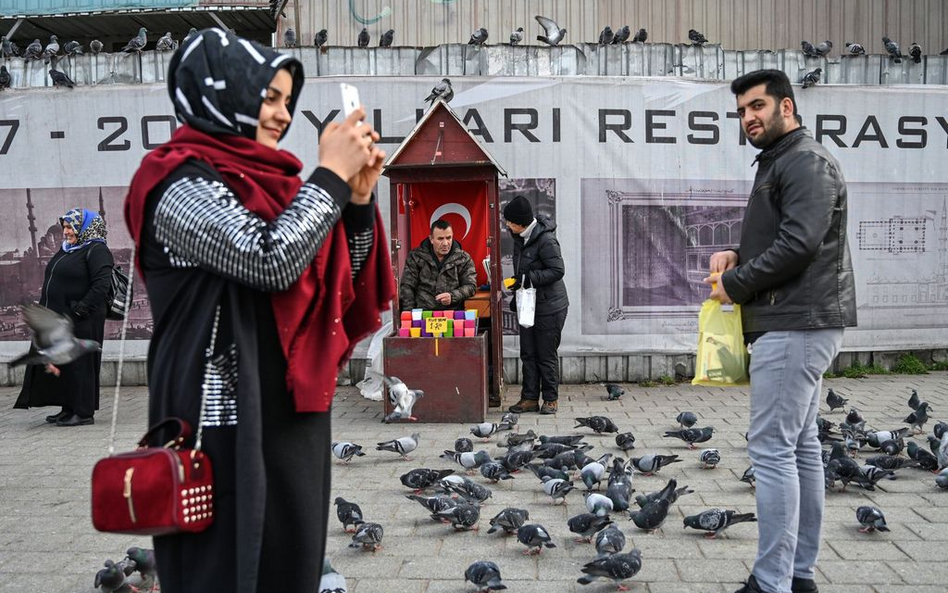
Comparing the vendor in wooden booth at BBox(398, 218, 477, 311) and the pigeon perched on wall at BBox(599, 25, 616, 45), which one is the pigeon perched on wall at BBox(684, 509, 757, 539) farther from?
the pigeon perched on wall at BBox(599, 25, 616, 45)

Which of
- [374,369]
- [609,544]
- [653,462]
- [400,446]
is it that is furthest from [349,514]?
[374,369]

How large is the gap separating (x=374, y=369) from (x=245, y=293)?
7245mm

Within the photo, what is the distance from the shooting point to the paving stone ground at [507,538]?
4.24 m

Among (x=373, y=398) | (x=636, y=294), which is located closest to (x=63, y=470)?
(x=373, y=398)

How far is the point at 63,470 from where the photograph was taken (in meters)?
6.54

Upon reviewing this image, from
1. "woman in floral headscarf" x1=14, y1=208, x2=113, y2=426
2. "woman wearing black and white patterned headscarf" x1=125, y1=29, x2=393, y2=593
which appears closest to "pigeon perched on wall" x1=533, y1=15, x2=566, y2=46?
"woman in floral headscarf" x1=14, y1=208, x2=113, y2=426

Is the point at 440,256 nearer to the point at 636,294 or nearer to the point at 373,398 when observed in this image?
the point at 373,398

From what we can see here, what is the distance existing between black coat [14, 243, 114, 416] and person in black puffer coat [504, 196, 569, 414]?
4.09 m

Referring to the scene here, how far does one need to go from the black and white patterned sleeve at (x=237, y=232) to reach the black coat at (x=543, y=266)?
6.56 metres

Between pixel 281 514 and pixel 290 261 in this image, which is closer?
pixel 290 261

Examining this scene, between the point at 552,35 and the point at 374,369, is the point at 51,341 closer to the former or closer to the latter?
the point at 374,369

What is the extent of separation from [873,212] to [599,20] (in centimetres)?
440

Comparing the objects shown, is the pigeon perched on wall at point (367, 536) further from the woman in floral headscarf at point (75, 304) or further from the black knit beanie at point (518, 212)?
the woman in floral headscarf at point (75, 304)

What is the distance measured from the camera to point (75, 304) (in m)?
8.15
